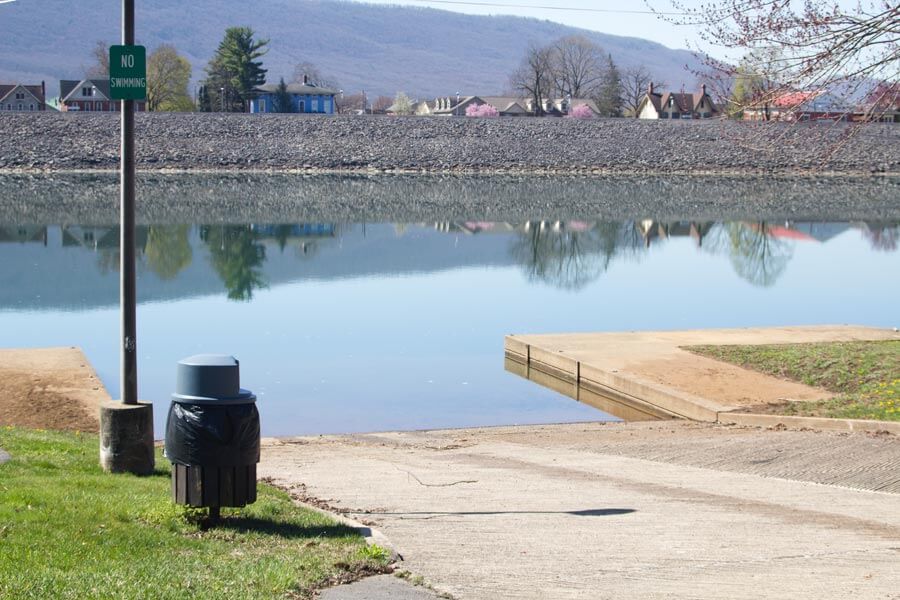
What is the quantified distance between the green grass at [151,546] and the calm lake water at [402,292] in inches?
314

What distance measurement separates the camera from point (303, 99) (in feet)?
485

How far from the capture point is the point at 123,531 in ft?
24.0

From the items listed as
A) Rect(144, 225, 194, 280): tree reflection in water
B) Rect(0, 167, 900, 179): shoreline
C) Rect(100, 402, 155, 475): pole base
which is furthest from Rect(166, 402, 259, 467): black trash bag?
Rect(0, 167, 900, 179): shoreline

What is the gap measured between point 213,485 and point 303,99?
469 ft

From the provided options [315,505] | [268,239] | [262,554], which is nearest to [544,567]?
[262,554]

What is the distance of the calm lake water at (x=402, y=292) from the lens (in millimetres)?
19094

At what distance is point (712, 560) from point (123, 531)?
3.30m

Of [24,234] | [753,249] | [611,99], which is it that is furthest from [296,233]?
[611,99]

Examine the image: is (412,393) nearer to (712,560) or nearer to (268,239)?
(712,560)

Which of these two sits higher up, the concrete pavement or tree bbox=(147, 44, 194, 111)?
tree bbox=(147, 44, 194, 111)

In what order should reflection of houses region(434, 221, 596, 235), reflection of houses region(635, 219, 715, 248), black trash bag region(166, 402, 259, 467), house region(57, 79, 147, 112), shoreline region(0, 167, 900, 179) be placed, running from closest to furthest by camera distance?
black trash bag region(166, 402, 259, 467)
reflection of houses region(635, 219, 715, 248)
reflection of houses region(434, 221, 596, 235)
shoreline region(0, 167, 900, 179)
house region(57, 79, 147, 112)

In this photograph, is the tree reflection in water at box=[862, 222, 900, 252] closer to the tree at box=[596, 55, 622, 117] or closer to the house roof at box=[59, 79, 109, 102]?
the tree at box=[596, 55, 622, 117]

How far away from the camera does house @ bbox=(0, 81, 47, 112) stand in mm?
136375

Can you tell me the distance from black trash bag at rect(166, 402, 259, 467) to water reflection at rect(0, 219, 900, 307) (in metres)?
22.4
